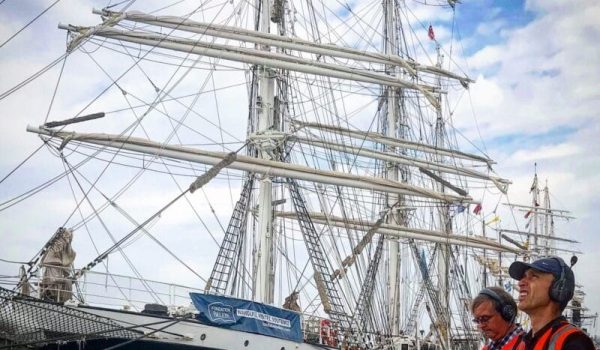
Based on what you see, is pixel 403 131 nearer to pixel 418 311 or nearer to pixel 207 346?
pixel 418 311

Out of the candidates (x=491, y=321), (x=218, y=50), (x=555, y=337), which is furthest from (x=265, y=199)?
(x=555, y=337)

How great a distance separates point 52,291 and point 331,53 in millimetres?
14945

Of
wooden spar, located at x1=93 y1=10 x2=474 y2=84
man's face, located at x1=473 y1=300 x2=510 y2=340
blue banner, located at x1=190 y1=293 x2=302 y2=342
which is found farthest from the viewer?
wooden spar, located at x1=93 y1=10 x2=474 y2=84

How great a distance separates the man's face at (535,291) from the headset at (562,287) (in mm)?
29

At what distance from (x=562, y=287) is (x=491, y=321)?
1828mm

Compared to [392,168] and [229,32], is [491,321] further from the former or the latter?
[392,168]

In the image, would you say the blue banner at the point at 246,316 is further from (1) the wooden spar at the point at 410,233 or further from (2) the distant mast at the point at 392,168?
(2) the distant mast at the point at 392,168

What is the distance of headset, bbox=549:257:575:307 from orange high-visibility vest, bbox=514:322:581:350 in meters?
0.24

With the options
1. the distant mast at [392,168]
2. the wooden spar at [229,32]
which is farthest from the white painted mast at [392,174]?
the wooden spar at [229,32]

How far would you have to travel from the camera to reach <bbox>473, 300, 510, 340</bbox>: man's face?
20.5ft

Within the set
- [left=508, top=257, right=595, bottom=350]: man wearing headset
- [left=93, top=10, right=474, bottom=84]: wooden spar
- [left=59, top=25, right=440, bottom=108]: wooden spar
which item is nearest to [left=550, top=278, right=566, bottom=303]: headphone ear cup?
[left=508, top=257, right=595, bottom=350]: man wearing headset

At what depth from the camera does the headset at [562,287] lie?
4.50 metres

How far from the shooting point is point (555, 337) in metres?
4.18

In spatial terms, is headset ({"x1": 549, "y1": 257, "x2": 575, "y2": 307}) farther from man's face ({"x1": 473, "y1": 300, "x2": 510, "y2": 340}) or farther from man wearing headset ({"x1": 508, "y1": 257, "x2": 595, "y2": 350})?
man's face ({"x1": 473, "y1": 300, "x2": 510, "y2": 340})
